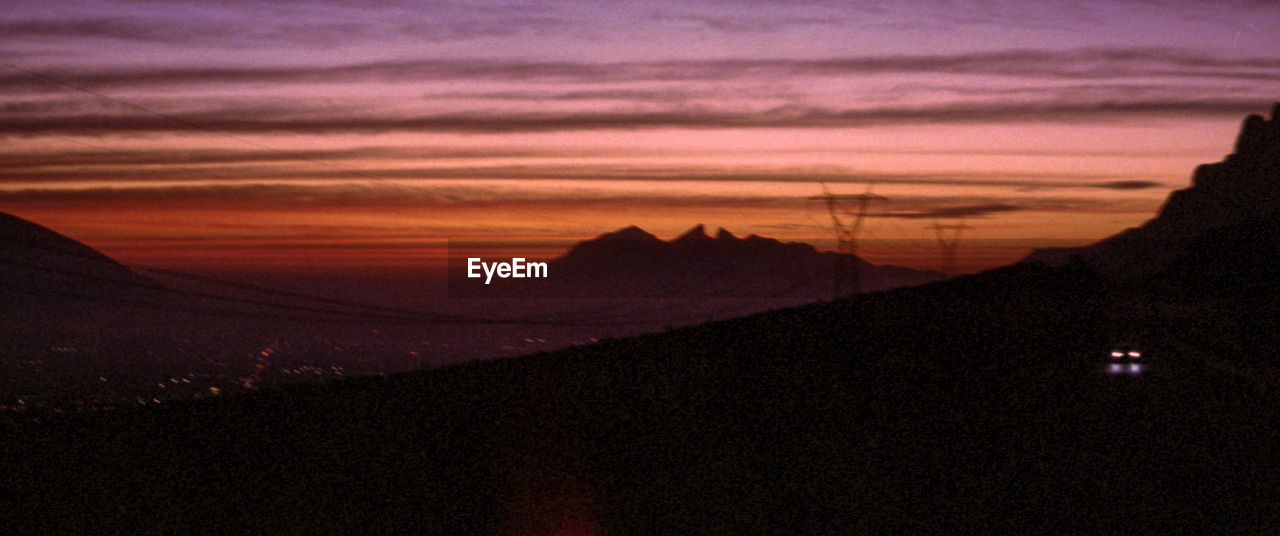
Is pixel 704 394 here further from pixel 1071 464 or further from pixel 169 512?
pixel 169 512

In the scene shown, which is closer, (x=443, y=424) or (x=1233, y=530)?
(x=1233, y=530)

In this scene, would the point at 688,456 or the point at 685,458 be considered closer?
the point at 685,458

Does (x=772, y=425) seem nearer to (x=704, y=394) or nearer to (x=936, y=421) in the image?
(x=936, y=421)

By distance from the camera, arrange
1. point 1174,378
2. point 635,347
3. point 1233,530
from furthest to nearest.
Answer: point 635,347
point 1174,378
point 1233,530

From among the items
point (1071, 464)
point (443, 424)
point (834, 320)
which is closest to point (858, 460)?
point (1071, 464)

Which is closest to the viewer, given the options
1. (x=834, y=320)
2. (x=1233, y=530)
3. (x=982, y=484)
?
(x=1233, y=530)

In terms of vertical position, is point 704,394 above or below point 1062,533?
below
